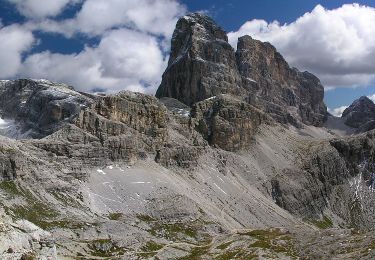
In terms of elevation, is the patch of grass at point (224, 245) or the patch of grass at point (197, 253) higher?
the patch of grass at point (224, 245)

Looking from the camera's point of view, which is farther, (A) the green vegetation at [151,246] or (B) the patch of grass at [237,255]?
(A) the green vegetation at [151,246]


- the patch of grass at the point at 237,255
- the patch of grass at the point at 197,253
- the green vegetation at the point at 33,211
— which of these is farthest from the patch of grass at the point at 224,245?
the green vegetation at the point at 33,211

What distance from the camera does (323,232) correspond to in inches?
7603

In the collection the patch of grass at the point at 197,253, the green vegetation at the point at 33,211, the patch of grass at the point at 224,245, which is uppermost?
the green vegetation at the point at 33,211

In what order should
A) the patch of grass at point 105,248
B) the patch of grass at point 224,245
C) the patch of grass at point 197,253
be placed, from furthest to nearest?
the patch of grass at point 224,245, the patch of grass at point 197,253, the patch of grass at point 105,248

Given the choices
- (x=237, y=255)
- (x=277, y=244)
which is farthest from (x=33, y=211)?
(x=277, y=244)

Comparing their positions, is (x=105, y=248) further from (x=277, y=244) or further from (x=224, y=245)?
(x=277, y=244)

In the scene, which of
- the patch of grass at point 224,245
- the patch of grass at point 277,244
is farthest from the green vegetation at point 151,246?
the patch of grass at point 277,244

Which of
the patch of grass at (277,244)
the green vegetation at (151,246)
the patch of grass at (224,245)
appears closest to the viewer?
the patch of grass at (277,244)

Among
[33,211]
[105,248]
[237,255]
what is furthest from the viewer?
[33,211]

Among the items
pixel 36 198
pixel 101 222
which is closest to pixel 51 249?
pixel 101 222

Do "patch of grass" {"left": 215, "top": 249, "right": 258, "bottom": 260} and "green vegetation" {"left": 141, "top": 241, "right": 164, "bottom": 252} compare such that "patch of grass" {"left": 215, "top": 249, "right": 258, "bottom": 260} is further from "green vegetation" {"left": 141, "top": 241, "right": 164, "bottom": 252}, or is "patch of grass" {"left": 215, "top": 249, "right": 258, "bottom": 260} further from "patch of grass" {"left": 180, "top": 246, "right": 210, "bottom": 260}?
"green vegetation" {"left": 141, "top": 241, "right": 164, "bottom": 252}

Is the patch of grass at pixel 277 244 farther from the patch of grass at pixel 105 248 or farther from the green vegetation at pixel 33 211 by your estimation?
the green vegetation at pixel 33 211

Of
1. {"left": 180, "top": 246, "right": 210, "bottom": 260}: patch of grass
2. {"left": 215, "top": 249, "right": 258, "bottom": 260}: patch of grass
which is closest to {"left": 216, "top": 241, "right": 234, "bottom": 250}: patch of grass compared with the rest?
{"left": 180, "top": 246, "right": 210, "bottom": 260}: patch of grass
